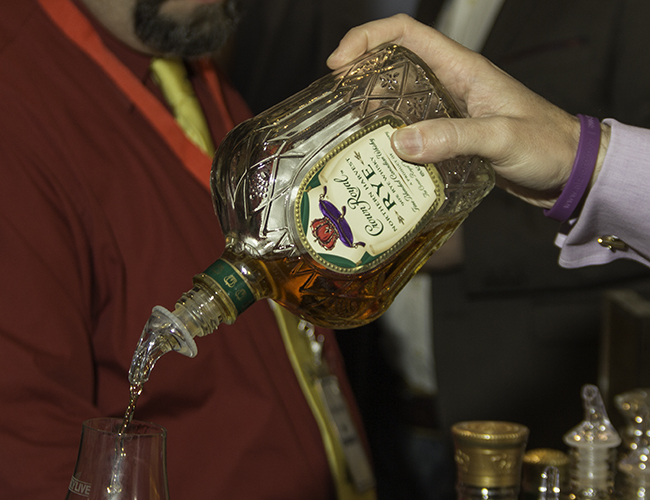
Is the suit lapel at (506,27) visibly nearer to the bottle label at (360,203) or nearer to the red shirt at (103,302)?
the red shirt at (103,302)

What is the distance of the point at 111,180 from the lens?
0.80m

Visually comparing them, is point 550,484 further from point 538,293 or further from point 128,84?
point 538,293

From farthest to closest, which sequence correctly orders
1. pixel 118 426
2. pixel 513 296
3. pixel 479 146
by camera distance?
pixel 513 296
pixel 479 146
pixel 118 426

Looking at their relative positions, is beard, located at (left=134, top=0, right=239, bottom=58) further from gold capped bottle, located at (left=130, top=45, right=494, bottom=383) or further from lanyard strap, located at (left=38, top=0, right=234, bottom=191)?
gold capped bottle, located at (left=130, top=45, right=494, bottom=383)

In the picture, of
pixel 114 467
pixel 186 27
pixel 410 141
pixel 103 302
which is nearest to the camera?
pixel 114 467

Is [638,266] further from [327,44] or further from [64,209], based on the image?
[64,209]

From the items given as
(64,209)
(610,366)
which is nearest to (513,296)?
(610,366)

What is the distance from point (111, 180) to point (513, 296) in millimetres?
915

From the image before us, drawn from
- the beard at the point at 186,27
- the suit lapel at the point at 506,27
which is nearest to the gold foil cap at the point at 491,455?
the beard at the point at 186,27

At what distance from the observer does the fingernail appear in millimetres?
515

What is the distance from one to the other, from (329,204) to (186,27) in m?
0.53

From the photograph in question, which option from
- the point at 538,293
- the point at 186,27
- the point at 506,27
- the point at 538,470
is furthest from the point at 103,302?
the point at 506,27

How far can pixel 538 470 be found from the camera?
0.57 m

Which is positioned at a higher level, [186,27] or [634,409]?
[186,27]
